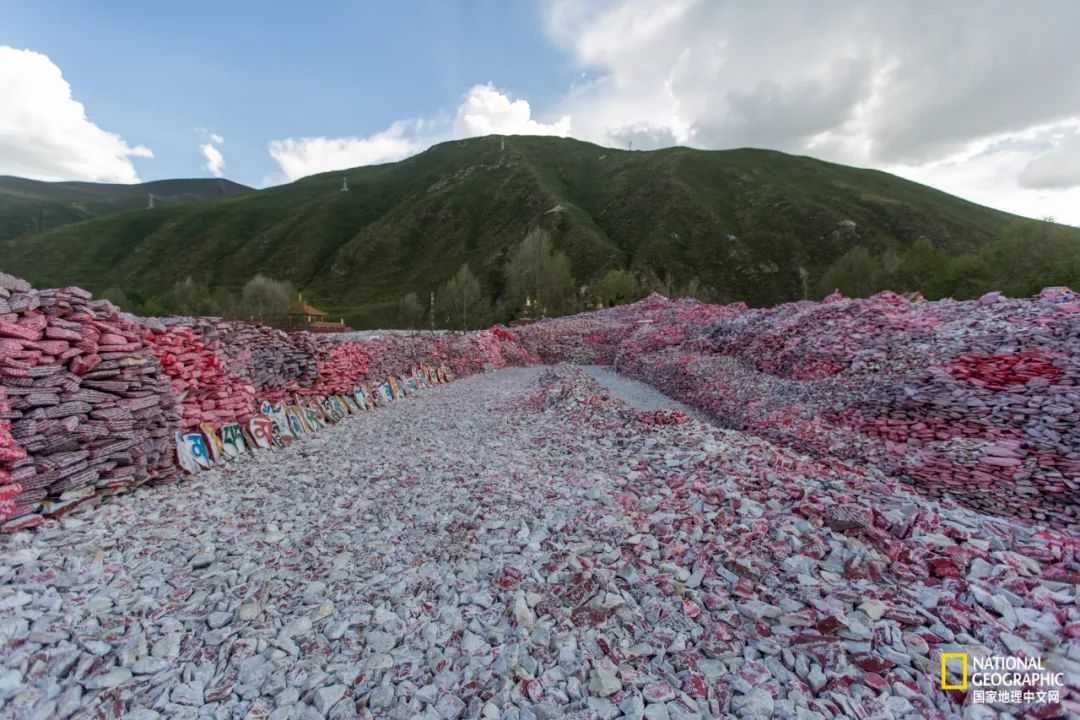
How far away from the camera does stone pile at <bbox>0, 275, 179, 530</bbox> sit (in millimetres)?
6332

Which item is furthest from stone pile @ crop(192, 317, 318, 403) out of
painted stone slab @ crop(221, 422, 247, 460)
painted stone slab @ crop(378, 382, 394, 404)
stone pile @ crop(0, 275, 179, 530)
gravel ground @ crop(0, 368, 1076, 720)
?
gravel ground @ crop(0, 368, 1076, 720)

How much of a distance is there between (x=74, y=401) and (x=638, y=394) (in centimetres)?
1748

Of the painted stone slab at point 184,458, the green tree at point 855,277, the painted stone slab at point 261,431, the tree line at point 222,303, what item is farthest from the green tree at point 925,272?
the tree line at point 222,303

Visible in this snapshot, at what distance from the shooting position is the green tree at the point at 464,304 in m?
64.6

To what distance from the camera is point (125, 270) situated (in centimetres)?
11450

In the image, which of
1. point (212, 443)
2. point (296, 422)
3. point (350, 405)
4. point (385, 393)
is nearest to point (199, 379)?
point (212, 443)

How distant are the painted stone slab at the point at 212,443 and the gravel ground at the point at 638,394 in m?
11.3

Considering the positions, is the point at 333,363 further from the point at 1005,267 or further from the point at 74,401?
the point at 1005,267

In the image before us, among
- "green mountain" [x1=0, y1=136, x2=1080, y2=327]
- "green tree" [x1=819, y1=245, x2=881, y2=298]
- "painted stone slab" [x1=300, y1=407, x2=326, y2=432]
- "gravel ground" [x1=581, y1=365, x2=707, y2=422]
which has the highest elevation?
"green mountain" [x1=0, y1=136, x2=1080, y2=327]

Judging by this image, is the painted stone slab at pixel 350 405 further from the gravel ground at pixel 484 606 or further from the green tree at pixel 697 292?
the green tree at pixel 697 292

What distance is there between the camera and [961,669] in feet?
11.8

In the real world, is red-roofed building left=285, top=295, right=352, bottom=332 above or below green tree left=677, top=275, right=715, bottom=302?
below

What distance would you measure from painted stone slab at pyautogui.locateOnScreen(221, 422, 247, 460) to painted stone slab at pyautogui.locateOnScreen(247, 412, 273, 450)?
0.78ft

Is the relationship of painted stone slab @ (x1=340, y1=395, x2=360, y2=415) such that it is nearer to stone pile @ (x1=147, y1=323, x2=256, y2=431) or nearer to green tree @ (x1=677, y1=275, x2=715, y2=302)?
stone pile @ (x1=147, y1=323, x2=256, y2=431)
